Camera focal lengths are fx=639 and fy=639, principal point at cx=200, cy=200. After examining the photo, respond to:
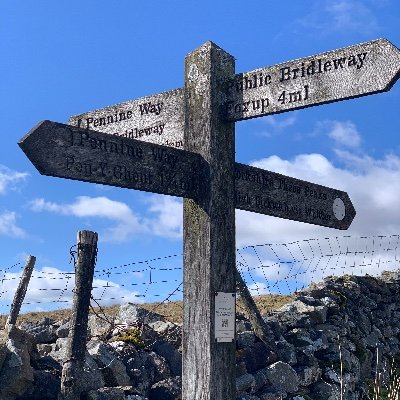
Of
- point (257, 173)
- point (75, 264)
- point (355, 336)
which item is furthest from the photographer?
point (355, 336)

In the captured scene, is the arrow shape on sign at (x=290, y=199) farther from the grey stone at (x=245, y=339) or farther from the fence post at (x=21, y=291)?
the fence post at (x=21, y=291)

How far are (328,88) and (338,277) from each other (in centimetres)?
872

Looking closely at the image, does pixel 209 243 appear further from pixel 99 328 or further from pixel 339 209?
pixel 99 328

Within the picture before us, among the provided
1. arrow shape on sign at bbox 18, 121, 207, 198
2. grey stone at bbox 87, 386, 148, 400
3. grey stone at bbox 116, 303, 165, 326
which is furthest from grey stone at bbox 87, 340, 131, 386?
arrow shape on sign at bbox 18, 121, 207, 198

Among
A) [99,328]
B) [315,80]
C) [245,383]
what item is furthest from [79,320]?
[315,80]

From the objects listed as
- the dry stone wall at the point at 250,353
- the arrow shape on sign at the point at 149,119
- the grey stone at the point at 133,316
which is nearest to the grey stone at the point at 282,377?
the dry stone wall at the point at 250,353

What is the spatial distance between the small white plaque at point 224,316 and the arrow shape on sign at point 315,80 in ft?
4.44

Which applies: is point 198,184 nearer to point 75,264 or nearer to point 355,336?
point 75,264

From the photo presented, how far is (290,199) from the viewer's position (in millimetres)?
5422

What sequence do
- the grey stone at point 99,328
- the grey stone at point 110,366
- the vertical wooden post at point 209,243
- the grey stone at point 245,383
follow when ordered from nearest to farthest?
the vertical wooden post at point 209,243, the grey stone at point 110,366, the grey stone at point 245,383, the grey stone at point 99,328

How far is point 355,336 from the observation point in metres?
11.5

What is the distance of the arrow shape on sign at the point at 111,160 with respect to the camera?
13.2ft

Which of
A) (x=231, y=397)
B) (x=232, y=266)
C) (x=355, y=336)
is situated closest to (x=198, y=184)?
(x=232, y=266)

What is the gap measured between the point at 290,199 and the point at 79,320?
3108mm
